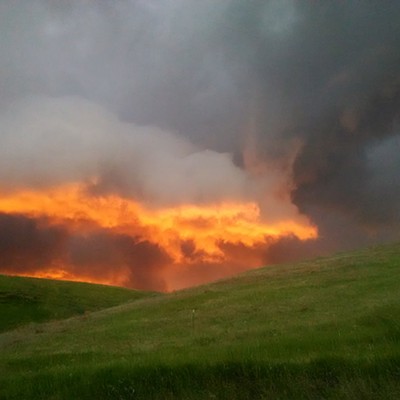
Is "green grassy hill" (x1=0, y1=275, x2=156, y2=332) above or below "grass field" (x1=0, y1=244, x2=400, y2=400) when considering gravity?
above

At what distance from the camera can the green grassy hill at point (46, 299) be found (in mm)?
54969

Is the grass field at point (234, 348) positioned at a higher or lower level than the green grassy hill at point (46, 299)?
lower

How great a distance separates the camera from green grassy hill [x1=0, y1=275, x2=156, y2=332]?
180 ft

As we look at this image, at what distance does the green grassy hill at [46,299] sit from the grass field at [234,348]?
1468cm

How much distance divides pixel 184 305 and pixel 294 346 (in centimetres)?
2169

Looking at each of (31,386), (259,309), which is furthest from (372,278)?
(31,386)

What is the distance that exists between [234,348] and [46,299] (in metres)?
47.0

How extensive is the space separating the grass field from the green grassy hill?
14679 mm

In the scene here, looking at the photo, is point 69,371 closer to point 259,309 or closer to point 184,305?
point 259,309

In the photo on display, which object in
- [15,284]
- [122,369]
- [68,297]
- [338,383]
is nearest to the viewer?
[338,383]

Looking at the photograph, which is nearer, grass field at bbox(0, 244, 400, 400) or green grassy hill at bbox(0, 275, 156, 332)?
grass field at bbox(0, 244, 400, 400)

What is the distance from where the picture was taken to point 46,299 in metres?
62.7

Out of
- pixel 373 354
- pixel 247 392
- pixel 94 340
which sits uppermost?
pixel 94 340

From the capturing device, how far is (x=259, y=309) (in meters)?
32.5
